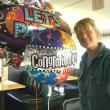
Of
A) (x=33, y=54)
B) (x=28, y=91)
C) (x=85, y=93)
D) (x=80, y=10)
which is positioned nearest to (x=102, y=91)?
(x=85, y=93)

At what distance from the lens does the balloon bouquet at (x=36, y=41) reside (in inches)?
40.5

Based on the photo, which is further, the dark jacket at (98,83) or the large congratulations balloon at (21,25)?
the dark jacket at (98,83)

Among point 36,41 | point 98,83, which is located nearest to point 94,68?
point 98,83

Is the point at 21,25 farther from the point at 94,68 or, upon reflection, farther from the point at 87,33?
the point at 94,68

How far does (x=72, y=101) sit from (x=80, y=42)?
65 centimetres

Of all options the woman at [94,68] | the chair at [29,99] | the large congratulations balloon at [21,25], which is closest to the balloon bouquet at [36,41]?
the large congratulations balloon at [21,25]

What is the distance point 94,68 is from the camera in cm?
124

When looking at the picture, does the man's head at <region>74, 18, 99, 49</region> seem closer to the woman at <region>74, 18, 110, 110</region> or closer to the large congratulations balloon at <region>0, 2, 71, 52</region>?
the woman at <region>74, 18, 110, 110</region>

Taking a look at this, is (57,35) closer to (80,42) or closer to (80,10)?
(80,42)

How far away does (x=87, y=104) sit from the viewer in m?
1.29

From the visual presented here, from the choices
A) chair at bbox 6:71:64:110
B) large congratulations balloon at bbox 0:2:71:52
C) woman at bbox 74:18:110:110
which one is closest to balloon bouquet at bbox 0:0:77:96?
large congratulations balloon at bbox 0:2:71:52

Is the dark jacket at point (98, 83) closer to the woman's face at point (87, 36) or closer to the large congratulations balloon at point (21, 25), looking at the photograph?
the woman's face at point (87, 36)

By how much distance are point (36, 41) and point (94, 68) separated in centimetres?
38

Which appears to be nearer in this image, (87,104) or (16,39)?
(16,39)
